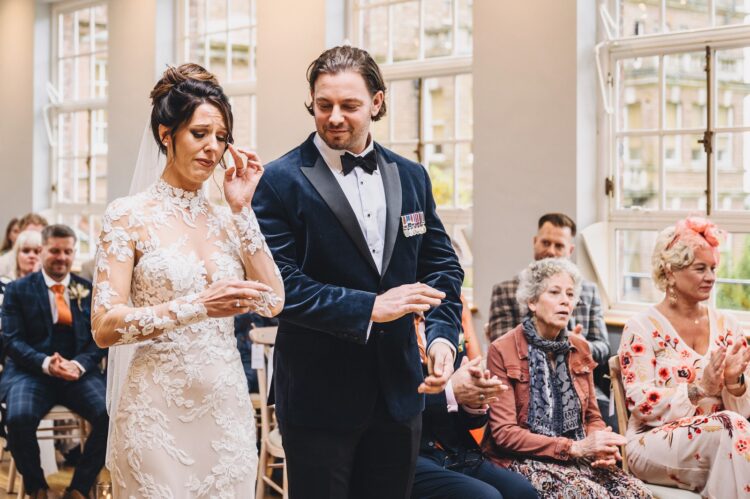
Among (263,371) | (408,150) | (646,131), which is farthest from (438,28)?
(263,371)

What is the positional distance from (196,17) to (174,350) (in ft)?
19.6

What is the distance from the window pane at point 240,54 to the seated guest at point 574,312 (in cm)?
337

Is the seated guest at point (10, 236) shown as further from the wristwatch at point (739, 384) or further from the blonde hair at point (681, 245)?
the wristwatch at point (739, 384)

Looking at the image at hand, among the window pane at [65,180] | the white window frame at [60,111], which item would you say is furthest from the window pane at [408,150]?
the window pane at [65,180]

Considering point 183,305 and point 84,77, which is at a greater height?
point 84,77

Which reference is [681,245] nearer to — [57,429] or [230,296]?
[230,296]

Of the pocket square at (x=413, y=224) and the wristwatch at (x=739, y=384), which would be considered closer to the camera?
the pocket square at (x=413, y=224)

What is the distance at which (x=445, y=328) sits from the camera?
2404 millimetres

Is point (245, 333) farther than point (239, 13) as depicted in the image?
No

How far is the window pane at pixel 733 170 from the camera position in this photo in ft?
15.8

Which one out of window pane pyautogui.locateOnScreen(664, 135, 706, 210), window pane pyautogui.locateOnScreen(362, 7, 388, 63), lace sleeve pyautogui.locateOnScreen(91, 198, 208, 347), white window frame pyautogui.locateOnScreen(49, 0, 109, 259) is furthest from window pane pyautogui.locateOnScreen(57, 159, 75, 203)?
lace sleeve pyautogui.locateOnScreen(91, 198, 208, 347)

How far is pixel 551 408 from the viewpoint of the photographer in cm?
358

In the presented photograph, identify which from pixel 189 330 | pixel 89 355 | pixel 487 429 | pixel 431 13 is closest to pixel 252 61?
pixel 431 13

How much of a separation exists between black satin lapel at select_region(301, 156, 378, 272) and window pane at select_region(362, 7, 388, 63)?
425 centimetres
